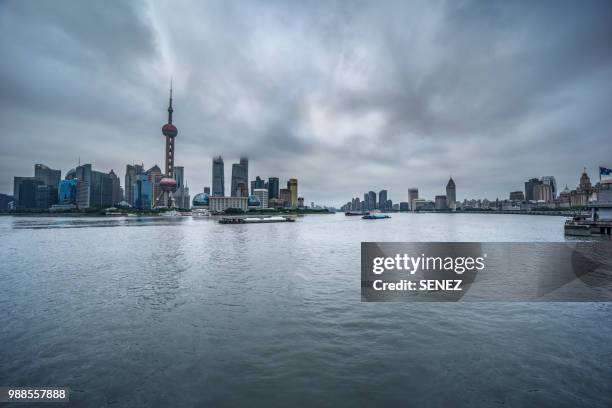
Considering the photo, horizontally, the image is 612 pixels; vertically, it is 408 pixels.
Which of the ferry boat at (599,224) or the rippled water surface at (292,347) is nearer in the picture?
the rippled water surface at (292,347)

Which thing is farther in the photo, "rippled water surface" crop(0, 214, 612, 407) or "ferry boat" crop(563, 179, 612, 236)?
"ferry boat" crop(563, 179, 612, 236)

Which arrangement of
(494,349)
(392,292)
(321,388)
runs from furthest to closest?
(392,292), (494,349), (321,388)

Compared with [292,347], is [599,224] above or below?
above

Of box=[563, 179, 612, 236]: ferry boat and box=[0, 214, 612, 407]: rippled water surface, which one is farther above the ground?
box=[563, 179, 612, 236]: ferry boat

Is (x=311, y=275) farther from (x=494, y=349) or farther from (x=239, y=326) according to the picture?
(x=494, y=349)

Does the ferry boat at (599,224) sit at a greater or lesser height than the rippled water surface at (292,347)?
greater

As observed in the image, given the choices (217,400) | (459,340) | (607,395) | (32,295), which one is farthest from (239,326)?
(32,295)

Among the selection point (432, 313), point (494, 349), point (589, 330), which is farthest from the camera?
point (432, 313)

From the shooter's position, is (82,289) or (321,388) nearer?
(321,388)

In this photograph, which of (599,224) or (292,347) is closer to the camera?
(292,347)

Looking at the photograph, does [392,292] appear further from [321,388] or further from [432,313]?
[321,388]
